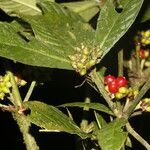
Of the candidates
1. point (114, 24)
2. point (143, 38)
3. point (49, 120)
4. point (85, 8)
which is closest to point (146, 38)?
Answer: point (143, 38)

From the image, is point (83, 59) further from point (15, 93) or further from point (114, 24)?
point (15, 93)

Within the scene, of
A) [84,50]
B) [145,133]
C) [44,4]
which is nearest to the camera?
[84,50]

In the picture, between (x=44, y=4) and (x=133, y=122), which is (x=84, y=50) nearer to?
(x=44, y=4)

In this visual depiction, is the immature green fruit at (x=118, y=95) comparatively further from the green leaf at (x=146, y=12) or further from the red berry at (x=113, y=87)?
the green leaf at (x=146, y=12)

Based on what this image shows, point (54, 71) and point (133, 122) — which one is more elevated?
point (54, 71)

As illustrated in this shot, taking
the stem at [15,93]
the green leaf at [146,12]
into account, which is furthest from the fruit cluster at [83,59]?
the green leaf at [146,12]

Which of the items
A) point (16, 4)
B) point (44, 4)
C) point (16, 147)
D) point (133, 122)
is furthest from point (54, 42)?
point (16, 147)
